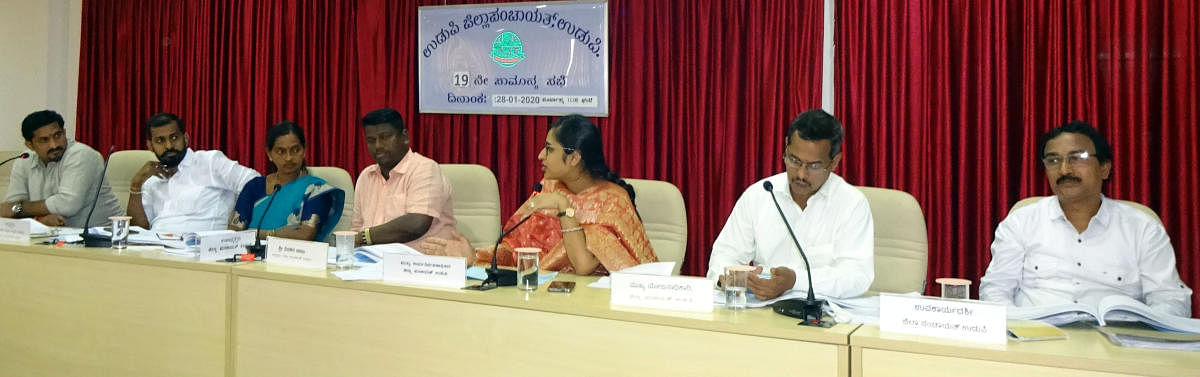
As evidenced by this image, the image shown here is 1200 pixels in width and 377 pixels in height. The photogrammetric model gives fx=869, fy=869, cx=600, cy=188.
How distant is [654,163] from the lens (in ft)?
13.6

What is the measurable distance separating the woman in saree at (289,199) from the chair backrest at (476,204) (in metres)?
0.44

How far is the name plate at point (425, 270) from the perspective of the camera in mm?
1978

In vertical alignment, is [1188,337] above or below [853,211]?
below

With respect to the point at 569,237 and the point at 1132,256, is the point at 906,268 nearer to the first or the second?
the point at 1132,256

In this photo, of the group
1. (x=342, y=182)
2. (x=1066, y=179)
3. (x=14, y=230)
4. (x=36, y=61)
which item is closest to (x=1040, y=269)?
(x=1066, y=179)

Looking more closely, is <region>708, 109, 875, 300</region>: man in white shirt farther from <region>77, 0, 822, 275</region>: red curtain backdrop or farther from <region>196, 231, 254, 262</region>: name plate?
<region>77, 0, 822, 275</region>: red curtain backdrop

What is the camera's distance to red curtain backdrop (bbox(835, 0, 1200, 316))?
314cm

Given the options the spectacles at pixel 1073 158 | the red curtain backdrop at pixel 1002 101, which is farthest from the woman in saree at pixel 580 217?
the red curtain backdrop at pixel 1002 101

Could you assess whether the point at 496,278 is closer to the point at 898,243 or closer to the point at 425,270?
the point at 425,270

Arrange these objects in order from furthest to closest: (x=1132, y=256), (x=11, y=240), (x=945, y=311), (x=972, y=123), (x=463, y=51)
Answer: (x=463, y=51) < (x=972, y=123) < (x=11, y=240) < (x=1132, y=256) < (x=945, y=311)

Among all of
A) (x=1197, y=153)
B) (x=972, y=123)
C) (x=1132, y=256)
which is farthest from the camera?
(x=972, y=123)

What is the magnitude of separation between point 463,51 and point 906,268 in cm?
270

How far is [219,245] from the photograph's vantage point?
234 centimetres

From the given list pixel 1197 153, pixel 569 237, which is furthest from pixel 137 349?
pixel 1197 153
